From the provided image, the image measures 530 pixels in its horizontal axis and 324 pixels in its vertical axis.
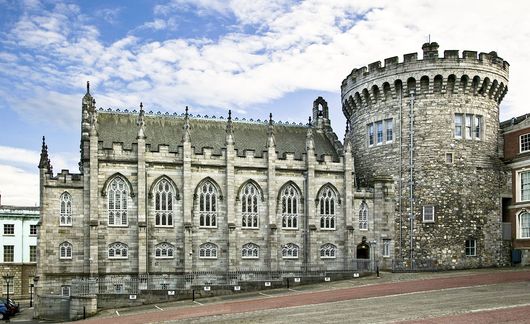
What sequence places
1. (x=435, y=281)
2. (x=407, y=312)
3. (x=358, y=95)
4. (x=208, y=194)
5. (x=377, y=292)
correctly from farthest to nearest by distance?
(x=358, y=95)
(x=208, y=194)
(x=435, y=281)
(x=377, y=292)
(x=407, y=312)

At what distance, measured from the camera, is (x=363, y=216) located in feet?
168

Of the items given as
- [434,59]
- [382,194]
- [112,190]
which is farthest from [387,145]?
[112,190]

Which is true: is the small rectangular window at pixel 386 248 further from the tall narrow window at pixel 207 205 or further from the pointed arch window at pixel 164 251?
the pointed arch window at pixel 164 251

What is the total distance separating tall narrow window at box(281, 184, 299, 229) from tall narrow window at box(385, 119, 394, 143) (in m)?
8.91

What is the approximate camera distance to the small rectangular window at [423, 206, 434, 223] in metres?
48.1

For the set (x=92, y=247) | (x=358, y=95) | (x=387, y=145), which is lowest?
(x=92, y=247)

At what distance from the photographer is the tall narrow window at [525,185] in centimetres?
4812

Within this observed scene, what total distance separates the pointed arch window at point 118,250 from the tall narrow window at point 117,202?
1.56m

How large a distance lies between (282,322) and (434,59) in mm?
30003

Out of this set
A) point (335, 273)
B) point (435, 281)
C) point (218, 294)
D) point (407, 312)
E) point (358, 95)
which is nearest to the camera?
point (407, 312)

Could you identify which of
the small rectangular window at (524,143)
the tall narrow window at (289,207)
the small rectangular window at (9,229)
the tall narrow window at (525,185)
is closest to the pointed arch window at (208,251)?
the tall narrow window at (289,207)

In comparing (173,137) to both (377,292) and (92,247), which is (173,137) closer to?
(92,247)

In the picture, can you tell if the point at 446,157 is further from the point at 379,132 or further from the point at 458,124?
the point at 379,132

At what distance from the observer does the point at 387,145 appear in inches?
1982
